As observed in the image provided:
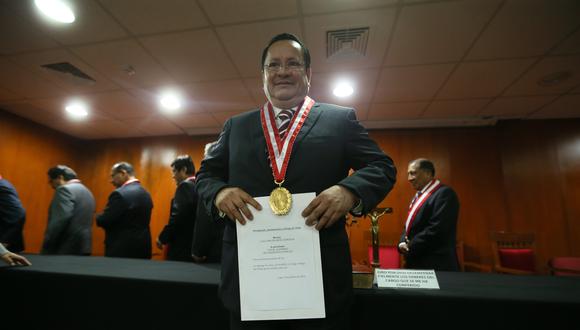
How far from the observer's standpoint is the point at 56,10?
209cm

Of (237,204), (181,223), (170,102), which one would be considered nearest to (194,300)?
(237,204)

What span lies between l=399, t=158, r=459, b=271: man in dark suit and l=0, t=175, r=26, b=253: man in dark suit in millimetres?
3404

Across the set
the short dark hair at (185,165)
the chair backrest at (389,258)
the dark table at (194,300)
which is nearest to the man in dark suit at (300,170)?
the dark table at (194,300)

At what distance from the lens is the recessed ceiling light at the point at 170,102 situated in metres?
3.55

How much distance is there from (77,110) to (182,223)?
3.34 metres

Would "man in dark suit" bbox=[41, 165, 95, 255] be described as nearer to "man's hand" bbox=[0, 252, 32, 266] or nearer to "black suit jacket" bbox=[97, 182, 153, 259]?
"black suit jacket" bbox=[97, 182, 153, 259]

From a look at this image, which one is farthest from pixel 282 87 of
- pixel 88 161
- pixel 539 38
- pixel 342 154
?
pixel 88 161

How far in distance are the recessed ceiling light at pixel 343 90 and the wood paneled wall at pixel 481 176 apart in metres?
1.55

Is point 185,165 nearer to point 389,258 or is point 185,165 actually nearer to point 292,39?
point 292,39

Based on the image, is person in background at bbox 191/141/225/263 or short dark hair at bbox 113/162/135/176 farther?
short dark hair at bbox 113/162/135/176

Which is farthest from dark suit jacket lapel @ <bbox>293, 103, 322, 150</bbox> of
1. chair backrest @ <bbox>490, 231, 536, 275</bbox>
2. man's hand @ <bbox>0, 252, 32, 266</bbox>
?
chair backrest @ <bbox>490, 231, 536, 275</bbox>

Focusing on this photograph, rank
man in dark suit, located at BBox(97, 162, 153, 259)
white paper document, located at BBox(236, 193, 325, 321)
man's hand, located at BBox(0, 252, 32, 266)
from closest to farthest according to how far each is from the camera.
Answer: white paper document, located at BBox(236, 193, 325, 321)
man's hand, located at BBox(0, 252, 32, 266)
man in dark suit, located at BBox(97, 162, 153, 259)

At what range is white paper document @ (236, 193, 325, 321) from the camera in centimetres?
55

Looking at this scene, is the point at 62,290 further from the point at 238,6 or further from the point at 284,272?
the point at 238,6
